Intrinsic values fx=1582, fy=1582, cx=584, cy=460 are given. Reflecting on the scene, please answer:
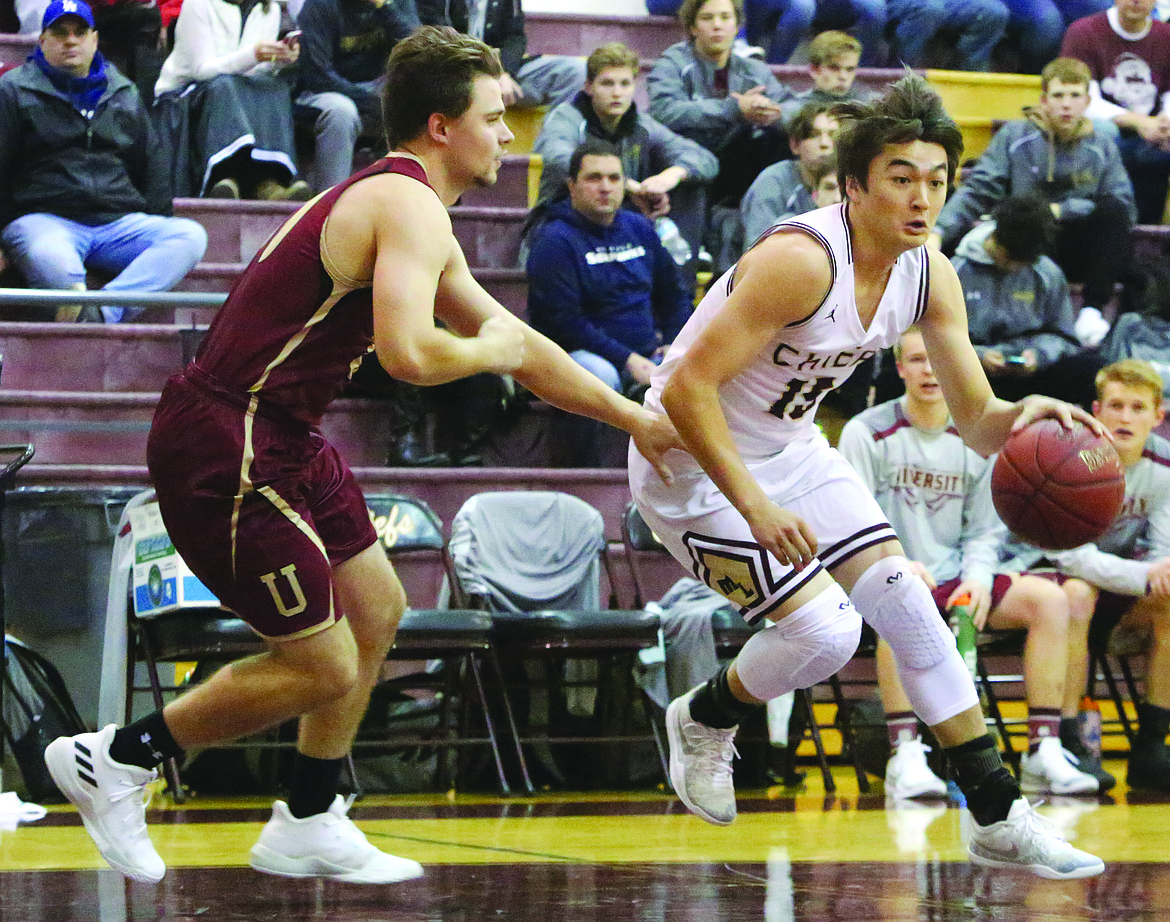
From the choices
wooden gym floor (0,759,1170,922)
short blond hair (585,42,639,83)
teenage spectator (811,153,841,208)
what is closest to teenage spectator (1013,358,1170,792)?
wooden gym floor (0,759,1170,922)

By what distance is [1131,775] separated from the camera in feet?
19.2

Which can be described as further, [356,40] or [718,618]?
[356,40]

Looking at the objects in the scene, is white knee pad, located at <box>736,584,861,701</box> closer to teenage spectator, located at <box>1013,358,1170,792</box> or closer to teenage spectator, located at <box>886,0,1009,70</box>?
teenage spectator, located at <box>1013,358,1170,792</box>

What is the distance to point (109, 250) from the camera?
689cm

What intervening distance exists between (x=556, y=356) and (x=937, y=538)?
9.71ft

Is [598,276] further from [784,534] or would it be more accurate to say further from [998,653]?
[784,534]

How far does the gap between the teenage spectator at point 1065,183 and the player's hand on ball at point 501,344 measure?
5136mm

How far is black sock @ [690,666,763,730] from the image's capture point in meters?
3.78

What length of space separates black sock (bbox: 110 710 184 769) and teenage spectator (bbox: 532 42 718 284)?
4115 millimetres

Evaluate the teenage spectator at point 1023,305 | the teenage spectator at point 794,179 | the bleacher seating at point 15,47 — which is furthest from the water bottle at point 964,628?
the bleacher seating at point 15,47

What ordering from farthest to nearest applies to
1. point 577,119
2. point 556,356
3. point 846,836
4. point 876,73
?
point 876,73, point 577,119, point 846,836, point 556,356

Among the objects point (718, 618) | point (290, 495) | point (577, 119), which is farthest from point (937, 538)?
point (290, 495)

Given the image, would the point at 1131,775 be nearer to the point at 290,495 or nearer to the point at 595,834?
the point at 595,834

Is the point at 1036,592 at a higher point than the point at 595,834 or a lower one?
higher
